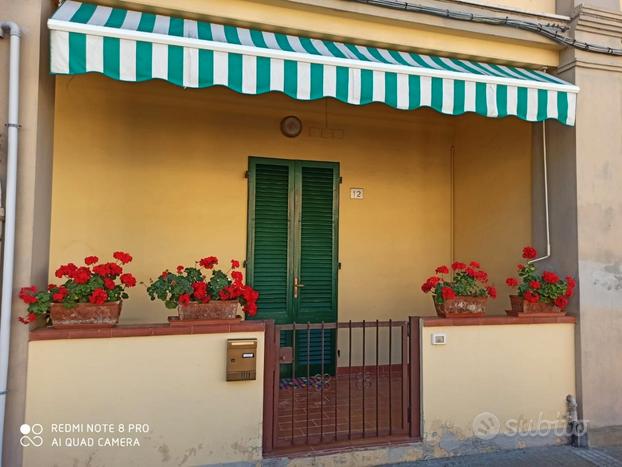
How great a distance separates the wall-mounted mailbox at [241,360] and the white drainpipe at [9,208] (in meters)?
1.76

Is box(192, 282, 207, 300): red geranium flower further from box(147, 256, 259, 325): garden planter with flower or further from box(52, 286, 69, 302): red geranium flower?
box(52, 286, 69, 302): red geranium flower

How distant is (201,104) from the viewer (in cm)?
630

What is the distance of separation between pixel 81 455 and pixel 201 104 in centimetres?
450

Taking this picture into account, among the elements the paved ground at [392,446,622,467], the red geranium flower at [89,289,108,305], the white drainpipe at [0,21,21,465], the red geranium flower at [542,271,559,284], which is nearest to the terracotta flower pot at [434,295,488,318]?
the red geranium flower at [542,271,559,284]

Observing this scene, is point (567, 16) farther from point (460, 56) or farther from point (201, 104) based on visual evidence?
point (201, 104)

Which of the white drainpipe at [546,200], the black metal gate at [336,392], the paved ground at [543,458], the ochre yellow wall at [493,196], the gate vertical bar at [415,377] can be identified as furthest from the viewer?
the ochre yellow wall at [493,196]

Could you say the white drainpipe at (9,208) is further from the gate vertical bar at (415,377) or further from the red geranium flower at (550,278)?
the red geranium flower at (550,278)

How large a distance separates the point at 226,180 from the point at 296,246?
138 cm

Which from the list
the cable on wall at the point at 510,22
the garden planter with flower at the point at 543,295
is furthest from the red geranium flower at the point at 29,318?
→ the garden planter with flower at the point at 543,295

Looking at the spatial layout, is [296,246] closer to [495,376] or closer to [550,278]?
[495,376]

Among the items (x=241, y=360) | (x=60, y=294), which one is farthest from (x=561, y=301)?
(x=60, y=294)

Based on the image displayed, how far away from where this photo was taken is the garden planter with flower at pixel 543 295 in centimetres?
495

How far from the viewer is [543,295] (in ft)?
16.3

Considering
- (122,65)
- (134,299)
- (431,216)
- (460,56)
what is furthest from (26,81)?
(431,216)
